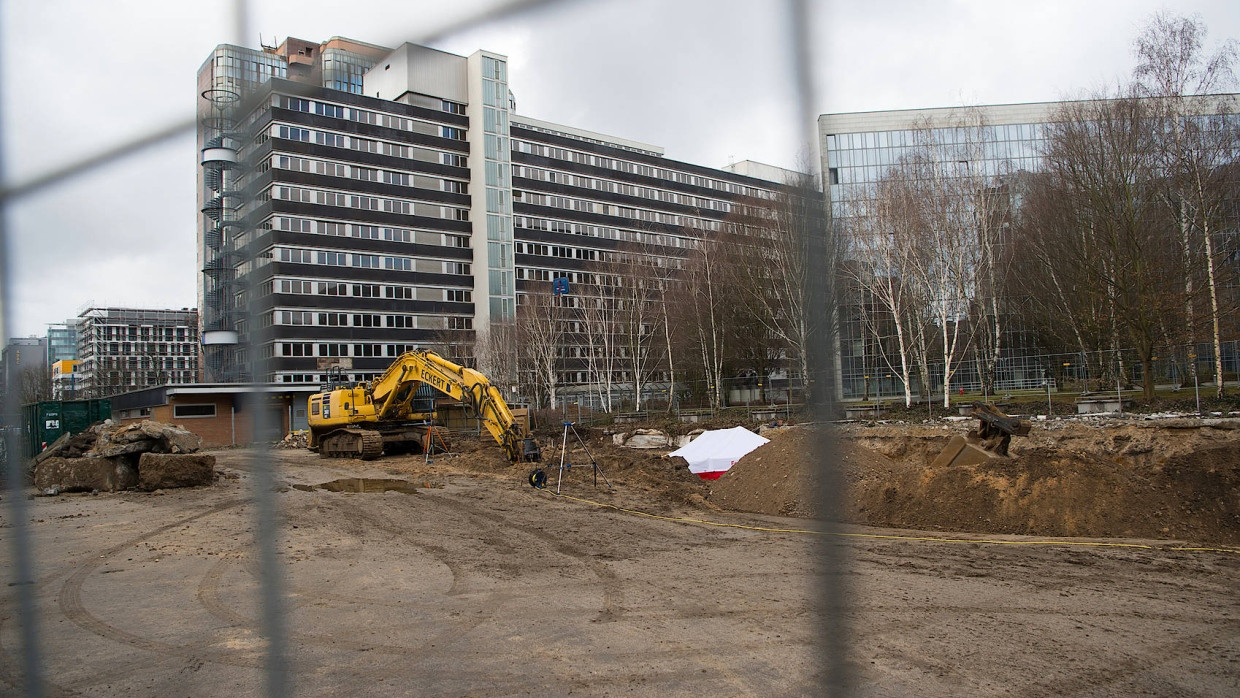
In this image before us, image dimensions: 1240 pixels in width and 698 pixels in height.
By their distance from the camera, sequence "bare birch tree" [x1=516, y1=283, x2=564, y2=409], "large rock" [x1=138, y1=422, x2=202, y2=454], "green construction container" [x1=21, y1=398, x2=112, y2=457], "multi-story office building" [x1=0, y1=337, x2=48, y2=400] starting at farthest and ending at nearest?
"bare birch tree" [x1=516, y1=283, x2=564, y2=409] < "green construction container" [x1=21, y1=398, x2=112, y2=457] < "large rock" [x1=138, y1=422, x2=202, y2=454] < "multi-story office building" [x1=0, y1=337, x2=48, y2=400]

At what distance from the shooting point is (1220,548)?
10.9m

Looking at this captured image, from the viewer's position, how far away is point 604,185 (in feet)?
245

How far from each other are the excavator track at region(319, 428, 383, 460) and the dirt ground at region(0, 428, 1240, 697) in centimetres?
1345

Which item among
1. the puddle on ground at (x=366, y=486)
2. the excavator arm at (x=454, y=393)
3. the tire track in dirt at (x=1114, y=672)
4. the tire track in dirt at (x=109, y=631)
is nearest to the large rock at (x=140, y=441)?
the puddle on ground at (x=366, y=486)

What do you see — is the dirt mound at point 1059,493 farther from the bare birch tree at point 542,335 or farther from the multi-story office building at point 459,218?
the bare birch tree at point 542,335

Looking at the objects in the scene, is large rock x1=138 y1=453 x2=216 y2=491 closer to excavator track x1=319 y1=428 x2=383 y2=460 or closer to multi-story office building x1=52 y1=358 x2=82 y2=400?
multi-story office building x1=52 y1=358 x2=82 y2=400

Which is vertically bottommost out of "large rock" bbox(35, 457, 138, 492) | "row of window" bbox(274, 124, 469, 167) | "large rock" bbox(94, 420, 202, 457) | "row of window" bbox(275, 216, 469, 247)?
"large rock" bbox(35, 457, 138, 492)

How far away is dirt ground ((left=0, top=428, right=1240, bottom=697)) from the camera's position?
5.83 metres

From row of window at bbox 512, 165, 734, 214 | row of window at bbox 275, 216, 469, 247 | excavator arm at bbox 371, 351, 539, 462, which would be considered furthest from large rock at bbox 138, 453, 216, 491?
row of window at bbox 512, 165, 734, 214

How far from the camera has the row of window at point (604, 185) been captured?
6994 centimetres

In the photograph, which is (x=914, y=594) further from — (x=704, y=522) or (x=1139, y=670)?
(x=704, y=522)

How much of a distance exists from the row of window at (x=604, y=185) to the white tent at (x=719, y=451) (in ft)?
164

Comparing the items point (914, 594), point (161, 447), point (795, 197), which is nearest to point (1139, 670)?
point (914, 594)

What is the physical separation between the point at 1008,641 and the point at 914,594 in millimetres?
1554
